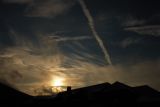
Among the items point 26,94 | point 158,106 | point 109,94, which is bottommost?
point 158,106

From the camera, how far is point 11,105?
54.4 m

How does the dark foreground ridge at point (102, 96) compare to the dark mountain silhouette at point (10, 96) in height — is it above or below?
below

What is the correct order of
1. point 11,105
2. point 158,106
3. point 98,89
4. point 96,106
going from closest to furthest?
point 158,106 → point 96,106 → point 98,89 → point 11,105

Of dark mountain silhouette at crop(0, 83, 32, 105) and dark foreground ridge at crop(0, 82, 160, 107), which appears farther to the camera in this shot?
dark mountain silhouette at crop(0, 83, 32, 105)

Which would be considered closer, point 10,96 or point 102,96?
point 102,96

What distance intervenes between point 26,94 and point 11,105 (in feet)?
25.4

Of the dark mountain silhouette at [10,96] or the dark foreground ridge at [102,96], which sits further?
the dark mountain silhouette at [10,96]

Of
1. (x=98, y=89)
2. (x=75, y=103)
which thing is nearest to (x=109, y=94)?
(x=98, y=89)

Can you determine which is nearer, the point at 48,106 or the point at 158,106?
the point at 158,106

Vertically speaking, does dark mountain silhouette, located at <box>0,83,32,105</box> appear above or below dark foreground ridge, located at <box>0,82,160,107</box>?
above

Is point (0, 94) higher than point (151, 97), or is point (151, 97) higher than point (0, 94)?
point (0, 94)

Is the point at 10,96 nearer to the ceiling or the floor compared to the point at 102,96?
nearer to the ceiling

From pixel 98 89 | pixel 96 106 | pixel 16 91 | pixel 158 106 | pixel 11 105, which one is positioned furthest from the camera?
pixel 16 91

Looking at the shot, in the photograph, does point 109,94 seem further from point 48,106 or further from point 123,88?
point 48,106
